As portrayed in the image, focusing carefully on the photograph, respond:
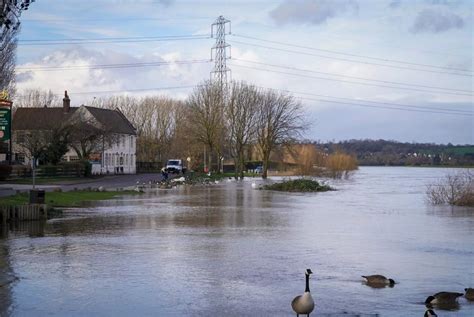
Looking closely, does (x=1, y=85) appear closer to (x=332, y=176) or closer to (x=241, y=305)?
(x=241, y=305)

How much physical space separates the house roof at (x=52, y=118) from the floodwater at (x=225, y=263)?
46803mm

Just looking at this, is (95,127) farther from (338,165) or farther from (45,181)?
(338,165)

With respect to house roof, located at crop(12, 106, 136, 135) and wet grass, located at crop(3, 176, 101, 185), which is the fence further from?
house roof, located at crop(12, 106, 136, 135)

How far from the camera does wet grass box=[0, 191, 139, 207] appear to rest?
2865cm

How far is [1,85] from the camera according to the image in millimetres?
47188

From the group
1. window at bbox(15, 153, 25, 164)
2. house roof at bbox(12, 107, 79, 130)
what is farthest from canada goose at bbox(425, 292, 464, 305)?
window at bbox(15, 153, 25, 164)

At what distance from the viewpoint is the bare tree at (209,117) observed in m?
82.8

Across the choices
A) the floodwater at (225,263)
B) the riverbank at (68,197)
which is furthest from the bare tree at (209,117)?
the floodwater at (225,263)

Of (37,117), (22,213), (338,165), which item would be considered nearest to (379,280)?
(22,213)

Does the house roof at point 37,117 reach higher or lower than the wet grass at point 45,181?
higher

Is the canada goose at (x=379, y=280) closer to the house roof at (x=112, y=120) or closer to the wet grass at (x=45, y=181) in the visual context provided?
the wet grass at (x=45, y=181)

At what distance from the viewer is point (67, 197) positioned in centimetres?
3541

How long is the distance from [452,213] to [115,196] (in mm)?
19506

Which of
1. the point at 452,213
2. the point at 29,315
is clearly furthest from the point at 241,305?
the point at 452,213
